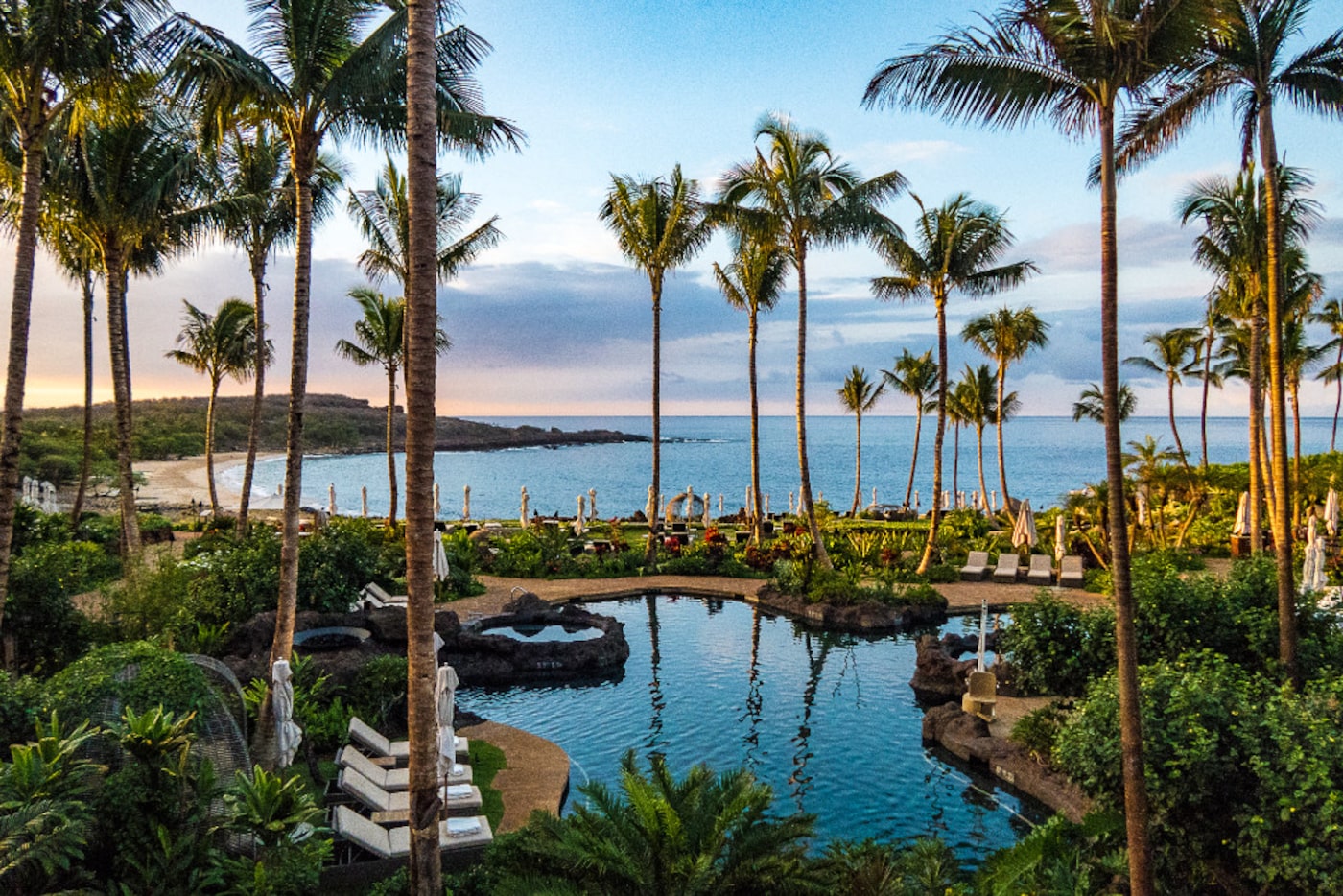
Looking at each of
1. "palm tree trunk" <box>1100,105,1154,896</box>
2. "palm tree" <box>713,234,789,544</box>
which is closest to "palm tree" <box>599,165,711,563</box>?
"palm tree" <box>713,234,789,544</box>

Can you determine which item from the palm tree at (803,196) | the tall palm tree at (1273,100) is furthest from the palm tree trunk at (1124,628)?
the palm tree at (803,196)

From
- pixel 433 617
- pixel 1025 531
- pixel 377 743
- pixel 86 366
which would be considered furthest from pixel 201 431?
pixel 433 617

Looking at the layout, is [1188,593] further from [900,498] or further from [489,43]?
[900,498]

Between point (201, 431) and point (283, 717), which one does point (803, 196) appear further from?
point (201, 431)

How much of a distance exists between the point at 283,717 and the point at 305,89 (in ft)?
23.2

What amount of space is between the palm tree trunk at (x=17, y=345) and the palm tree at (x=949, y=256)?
59.5 ft

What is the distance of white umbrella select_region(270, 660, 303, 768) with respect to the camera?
829cm

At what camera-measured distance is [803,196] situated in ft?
69.9

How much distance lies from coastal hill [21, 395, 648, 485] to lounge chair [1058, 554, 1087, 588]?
31638 mm

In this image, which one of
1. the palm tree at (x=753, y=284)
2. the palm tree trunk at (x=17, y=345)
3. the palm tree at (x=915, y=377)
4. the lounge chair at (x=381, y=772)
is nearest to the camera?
the lounge chair at (x=381, y=772)

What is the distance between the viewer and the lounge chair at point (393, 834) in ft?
25.3

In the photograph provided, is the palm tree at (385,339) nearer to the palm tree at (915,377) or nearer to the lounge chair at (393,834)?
the lounge chair at (393,834)

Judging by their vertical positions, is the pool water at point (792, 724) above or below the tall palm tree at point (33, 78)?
below

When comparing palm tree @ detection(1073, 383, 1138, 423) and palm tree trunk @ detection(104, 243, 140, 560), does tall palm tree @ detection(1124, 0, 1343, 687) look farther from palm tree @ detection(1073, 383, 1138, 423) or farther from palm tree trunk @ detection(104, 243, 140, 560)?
palm tree @ detection(1073, 383, 1138, 423)
